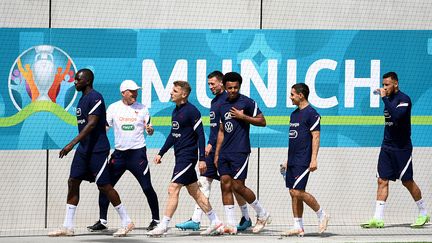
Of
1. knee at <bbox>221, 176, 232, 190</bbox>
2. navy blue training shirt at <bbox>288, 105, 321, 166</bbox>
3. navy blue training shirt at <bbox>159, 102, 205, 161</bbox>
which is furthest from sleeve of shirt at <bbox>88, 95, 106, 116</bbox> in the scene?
navy blue training shirt at <bbox>288, 105, 321, 166</bbox>

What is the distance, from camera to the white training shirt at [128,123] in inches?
574

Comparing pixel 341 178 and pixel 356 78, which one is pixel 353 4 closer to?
pixel 356 78

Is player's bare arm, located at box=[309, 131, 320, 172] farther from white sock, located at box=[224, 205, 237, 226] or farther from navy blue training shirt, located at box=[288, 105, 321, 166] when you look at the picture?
white sock, located at box=[224, 205, 237, 226]

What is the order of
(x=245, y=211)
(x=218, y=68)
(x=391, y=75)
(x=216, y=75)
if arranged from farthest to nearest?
(x=218, y=68) → (x=391, y=75) → (x=245, y=211) → (x=216, y=75)

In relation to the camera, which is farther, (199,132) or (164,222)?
(199,132)

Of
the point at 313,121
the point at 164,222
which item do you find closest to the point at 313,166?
the point at 313,121

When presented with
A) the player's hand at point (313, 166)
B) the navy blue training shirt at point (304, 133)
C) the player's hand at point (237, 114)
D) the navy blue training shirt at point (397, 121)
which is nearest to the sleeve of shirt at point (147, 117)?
the player's hand at point (237, 114)

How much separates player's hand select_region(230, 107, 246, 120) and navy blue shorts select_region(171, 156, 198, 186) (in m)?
Result: 0.77

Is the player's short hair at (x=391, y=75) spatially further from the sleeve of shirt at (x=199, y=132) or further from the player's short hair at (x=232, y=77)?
the sleeve of shirt at (x=199, y=132)

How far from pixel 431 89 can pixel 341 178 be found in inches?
74.9

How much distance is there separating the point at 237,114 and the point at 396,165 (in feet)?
8.77

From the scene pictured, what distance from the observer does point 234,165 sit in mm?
14016

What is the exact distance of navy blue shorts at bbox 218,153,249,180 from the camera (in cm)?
1401

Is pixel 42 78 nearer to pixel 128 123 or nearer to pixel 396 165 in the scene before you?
pixel 128 123
